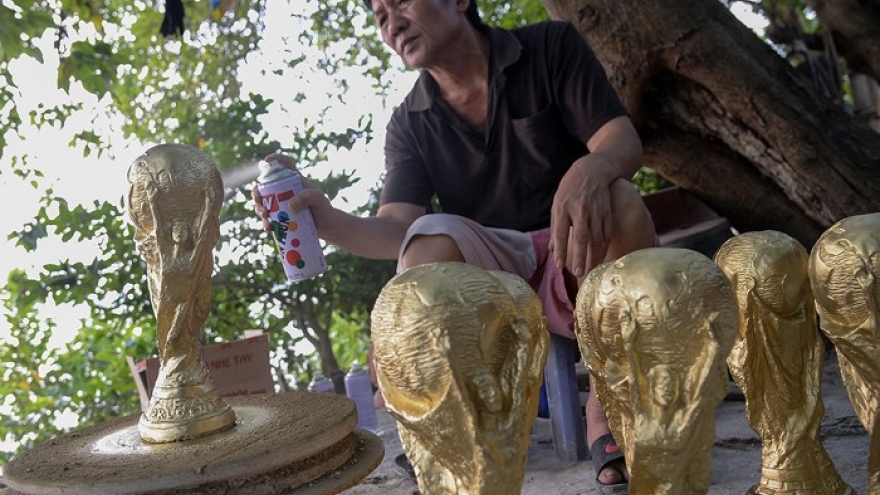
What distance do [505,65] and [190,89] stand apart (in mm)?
2423

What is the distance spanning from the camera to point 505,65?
2221 millimetres

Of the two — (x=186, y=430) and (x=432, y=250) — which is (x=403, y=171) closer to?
(x=432, y=250)

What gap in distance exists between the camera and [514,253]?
2029 mm

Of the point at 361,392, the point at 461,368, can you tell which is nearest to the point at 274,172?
the point at 361,392

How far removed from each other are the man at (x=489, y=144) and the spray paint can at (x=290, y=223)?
0.29 ft

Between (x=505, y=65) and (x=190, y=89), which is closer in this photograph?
(x=505, y=65)

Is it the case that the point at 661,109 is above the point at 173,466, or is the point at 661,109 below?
above

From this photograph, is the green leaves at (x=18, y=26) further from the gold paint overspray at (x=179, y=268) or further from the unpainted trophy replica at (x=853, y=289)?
the unpainted trophy replica at (x=853, y=289)

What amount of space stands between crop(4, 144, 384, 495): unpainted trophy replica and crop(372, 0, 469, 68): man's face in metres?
1.09

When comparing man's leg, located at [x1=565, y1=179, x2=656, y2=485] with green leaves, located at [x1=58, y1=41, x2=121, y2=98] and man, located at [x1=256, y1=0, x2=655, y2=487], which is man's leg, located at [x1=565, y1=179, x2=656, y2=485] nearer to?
man, located at [x1=256, y1=0, x2=655, y2=487]

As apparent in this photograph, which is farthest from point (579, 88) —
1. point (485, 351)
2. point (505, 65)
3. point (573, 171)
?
point (485, 351)

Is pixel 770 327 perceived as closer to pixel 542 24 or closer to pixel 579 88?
pixel 579 88

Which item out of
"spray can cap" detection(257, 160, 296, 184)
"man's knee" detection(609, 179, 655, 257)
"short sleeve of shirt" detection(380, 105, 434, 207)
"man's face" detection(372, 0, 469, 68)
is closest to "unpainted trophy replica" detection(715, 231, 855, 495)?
"man's knee" detection(609, 179, 655, 257)

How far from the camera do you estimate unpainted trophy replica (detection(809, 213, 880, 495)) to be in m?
0.74
